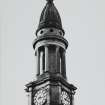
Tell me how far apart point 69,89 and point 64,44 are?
3831 millimetres

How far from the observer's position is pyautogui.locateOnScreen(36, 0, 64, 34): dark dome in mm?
47594

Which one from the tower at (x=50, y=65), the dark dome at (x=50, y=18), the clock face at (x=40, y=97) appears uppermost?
the dark dome at (x=50, y=18)

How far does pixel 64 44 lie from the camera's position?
155 feet

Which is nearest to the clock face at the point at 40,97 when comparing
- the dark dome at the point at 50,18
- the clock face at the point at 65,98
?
the clock face at the point at 65,98

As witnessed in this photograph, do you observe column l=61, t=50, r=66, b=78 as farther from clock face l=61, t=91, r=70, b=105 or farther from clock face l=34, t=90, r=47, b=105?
clock face l=34, t=90, r=47, b=105

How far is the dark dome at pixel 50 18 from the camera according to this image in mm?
47594

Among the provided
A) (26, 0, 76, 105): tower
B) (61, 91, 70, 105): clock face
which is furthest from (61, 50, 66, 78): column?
(61, 91, 70, 105): clock face

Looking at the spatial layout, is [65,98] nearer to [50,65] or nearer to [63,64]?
[50,65]

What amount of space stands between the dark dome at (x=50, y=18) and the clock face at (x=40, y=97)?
576cm

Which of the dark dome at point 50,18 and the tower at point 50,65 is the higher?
the dark dome at point 50,18

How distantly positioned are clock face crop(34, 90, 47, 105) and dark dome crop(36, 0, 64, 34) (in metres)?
5.76

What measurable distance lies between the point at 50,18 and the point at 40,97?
7.07m

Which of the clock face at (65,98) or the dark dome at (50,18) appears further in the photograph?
the dark dome at (50,18)

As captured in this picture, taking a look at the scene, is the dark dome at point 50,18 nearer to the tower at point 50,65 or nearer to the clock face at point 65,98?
the tower at point 50,65
